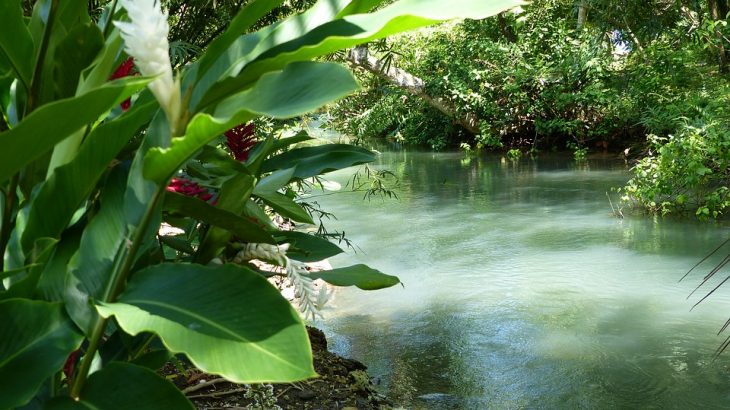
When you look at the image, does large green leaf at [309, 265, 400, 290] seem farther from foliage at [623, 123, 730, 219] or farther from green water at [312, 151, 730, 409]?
foliage at [623, 123, 730, 219]

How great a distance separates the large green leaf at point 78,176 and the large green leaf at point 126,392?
0.63ft

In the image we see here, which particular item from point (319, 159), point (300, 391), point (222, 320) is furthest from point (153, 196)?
point (300, 391)

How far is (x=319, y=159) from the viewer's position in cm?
126

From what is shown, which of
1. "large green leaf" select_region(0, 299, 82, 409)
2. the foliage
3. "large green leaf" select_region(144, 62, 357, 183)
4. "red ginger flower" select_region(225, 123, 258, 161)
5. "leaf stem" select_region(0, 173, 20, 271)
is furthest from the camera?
the foliage

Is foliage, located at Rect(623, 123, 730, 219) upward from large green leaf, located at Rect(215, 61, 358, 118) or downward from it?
downward

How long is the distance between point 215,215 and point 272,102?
24cm

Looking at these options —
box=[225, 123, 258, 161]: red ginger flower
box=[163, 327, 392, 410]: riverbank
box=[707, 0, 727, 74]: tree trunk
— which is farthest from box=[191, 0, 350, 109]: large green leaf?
box=[707, 0, 727, 74]: tree trunk

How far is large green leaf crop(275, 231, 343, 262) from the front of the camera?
1146mm

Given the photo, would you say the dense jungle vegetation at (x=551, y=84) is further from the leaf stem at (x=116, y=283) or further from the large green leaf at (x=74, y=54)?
the leaf stem at (x=116, y=283)

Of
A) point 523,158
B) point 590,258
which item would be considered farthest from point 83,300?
point 523,158

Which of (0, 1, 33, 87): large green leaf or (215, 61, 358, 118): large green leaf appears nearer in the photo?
(215, 61, 358, 118): large green leaf

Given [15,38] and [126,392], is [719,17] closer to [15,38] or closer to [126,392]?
[15,38]

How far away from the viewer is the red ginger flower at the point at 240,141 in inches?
47.5

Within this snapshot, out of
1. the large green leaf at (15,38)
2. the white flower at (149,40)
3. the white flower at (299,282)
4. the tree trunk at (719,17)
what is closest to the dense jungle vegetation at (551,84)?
the tree trunk at (719,17)
